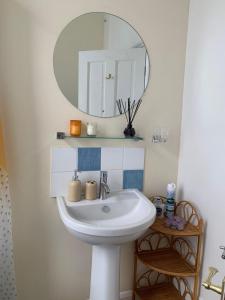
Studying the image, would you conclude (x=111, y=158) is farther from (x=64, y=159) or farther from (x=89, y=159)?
(x=64, y=159)

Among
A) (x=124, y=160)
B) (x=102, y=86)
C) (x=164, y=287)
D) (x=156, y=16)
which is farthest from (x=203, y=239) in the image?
(x=156, y=16)

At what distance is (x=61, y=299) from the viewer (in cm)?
176

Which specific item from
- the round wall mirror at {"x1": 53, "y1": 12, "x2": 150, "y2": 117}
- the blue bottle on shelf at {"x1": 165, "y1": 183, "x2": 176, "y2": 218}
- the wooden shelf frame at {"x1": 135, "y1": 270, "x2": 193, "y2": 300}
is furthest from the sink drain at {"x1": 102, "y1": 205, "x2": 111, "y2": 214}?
the wooden shelf frame at {"x1": 135, "y1": 270, "x2": 193, "y2": 300}

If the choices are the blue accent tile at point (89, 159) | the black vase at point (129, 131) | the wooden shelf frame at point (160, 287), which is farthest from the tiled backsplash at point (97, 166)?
the wooden shelf frame at point (160, 287)

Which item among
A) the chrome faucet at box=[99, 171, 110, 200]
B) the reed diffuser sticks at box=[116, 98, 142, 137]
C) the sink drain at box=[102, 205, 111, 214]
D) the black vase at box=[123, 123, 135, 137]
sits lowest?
the sink drain at box=[102, 205, 111, 214]

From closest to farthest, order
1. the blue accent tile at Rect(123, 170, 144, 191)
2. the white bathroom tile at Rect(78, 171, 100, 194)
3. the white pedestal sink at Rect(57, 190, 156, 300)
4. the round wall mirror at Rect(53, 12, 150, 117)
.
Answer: the white pedestal sink at Rect(57, 190, 156, 300)
the round wall mirror at Rect(53, 12, 150, 117)
the white bathroom tile at Rect(78, 171, 100, 194)
the blue accent tile at Rect(123, 170, 144, 191)

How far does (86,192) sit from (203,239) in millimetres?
765

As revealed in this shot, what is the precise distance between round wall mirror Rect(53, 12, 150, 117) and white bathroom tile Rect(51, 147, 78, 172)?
0.27m

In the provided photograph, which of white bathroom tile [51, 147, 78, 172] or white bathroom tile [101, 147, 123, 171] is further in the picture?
white bathroom tile [101, 147, 123, 171]

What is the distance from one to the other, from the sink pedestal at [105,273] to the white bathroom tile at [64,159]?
490 mm

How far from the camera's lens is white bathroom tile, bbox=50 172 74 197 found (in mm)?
1604

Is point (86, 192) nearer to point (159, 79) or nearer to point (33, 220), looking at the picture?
point (33, 220)

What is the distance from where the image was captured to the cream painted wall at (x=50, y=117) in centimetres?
146

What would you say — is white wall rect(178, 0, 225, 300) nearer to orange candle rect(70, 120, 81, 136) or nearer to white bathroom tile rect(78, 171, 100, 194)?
white bathroom tile rect(78, 171, 100, 194)
